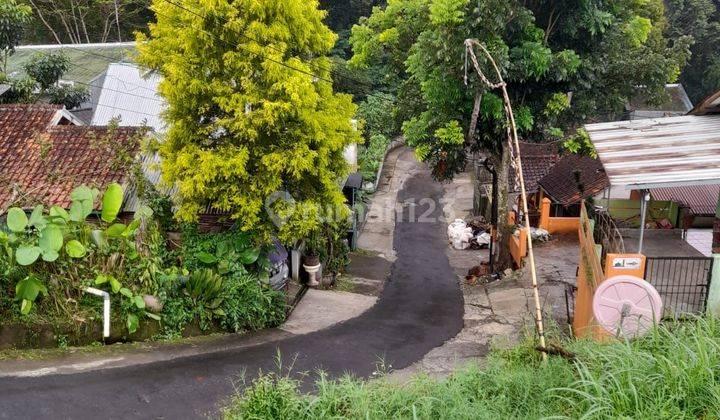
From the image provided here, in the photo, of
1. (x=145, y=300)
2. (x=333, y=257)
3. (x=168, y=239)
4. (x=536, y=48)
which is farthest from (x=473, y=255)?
(x=145, y=300)

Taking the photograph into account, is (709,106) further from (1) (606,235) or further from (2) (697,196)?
(2) (697,196)

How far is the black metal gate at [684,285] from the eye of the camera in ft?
26.8

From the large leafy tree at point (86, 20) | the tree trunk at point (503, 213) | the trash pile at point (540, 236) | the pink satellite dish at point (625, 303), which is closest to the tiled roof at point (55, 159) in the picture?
the tree trunk at point (503, 213)

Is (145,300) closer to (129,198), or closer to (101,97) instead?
(129,198)

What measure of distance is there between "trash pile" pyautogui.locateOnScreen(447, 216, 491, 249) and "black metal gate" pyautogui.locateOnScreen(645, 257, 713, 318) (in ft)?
39.9

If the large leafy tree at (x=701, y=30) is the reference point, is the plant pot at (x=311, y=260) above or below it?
below

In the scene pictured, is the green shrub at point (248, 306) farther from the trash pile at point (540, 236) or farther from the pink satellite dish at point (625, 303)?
the trash pile at point (540, 236)

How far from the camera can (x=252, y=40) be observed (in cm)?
1110

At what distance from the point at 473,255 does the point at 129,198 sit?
38.7 feet

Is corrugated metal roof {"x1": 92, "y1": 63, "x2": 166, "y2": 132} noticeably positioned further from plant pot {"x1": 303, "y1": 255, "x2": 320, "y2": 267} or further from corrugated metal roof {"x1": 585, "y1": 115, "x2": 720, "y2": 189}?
corrugated metal roof {"x1": 585, "y1": 115, "x2": 720, "y2": 189}

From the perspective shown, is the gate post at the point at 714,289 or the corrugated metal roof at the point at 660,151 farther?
the gate post at the point at 714,289

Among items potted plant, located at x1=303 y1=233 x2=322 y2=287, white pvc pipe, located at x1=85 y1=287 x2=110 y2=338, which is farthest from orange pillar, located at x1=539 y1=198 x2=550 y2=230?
white pvc pipe, located at x1=85 y1=287 x2=110 y2=338

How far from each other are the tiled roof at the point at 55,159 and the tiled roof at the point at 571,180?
1256 centimetres

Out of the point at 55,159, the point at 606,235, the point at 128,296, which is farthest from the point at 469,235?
the point at 128,296
